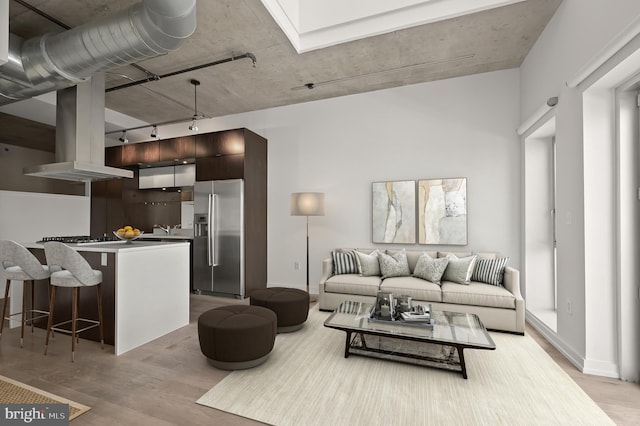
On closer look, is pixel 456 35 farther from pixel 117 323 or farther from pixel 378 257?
pixel 117 323

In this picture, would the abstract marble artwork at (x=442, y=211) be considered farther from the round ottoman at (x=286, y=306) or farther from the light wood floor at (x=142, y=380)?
the round ottoman at (x=286, y=306)

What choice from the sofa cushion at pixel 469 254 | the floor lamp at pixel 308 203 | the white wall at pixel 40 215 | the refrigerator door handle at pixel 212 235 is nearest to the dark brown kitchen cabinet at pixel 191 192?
the white wall at pixel 40 215

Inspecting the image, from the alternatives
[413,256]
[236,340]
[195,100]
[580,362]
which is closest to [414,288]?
[413,256]

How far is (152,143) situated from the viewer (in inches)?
217

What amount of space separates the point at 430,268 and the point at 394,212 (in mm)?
1082

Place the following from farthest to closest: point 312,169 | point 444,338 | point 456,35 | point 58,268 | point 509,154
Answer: point 312,169
point 509,154
point 456,35
point 58,268
point 444,338

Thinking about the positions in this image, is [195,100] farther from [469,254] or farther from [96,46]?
[469,254]

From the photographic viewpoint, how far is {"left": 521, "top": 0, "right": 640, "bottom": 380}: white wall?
2316 millimetres

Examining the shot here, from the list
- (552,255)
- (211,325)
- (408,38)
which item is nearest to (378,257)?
(552,255)

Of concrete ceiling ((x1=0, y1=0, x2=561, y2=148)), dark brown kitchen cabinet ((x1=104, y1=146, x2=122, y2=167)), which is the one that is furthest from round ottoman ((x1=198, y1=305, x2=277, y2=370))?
dark brown kitchen cabinet ((x1=104, y1=146, x2=122, y2=167))

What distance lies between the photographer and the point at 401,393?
2.04 metres

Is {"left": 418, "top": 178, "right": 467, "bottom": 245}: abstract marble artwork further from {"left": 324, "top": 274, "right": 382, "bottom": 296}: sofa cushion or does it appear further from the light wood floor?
the light wood floor

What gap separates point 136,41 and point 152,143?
3548mm

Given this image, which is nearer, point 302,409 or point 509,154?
point 302,409
